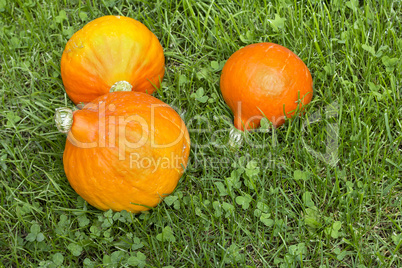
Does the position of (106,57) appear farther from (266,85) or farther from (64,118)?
(266,85)

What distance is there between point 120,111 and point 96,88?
50cm

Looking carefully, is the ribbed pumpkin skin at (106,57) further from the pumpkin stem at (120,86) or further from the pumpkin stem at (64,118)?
the pumpkin stem at (64,118)

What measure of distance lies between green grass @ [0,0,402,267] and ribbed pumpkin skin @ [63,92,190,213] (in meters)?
0.20

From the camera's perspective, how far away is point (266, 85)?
272cm

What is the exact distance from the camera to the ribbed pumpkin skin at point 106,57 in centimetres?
285

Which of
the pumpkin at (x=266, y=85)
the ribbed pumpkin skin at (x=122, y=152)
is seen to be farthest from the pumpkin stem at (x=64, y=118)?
the pumpkin at (x=266, y=85)

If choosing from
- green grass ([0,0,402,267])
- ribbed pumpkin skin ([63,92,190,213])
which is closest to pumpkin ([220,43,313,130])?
green grass ([0,0,402,267])

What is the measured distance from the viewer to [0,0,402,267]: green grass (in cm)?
264

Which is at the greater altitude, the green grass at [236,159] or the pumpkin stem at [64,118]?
the pumpkin stem at [64,118]

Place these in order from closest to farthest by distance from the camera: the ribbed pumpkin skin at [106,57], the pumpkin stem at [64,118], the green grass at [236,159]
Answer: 1. the pumpkin stem at [64,118]
2. the green grass at [236,159]
3. the ribbed pumpkin skin at [106,57]

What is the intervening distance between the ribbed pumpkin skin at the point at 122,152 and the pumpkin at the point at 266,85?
0.48 meters

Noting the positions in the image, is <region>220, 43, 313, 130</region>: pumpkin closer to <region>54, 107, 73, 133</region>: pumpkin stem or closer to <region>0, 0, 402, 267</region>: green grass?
<region>0, 0, 402, 267</region>: green grass

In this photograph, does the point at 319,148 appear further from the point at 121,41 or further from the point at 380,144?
the point at 121,41

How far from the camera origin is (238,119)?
2.92m
